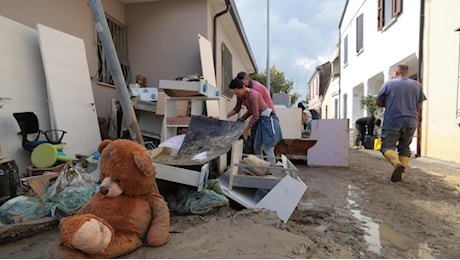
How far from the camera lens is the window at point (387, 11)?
854cm

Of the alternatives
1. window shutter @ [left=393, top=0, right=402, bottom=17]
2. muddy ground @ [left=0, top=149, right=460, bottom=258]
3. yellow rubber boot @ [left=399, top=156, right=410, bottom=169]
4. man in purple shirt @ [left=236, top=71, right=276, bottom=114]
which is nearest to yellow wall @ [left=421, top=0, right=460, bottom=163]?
window shutter @ [left=393, top=0, right=402, bottom=17]

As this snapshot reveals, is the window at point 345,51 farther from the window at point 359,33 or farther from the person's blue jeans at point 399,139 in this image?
the person's blue jeans at point 399,139

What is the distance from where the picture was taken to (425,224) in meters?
2.47

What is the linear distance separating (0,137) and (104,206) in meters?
2.84

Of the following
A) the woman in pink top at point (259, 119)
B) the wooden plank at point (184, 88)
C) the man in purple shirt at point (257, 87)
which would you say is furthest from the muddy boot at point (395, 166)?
the wooden plank at point (184, 88)

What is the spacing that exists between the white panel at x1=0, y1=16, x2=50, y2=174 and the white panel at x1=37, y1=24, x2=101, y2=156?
18 centimetres

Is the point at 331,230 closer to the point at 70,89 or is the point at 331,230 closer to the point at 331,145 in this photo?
the point at 331,145

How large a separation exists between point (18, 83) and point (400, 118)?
18.5 feet

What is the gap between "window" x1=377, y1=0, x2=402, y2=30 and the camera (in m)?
8.54

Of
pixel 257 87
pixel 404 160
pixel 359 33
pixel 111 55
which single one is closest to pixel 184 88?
pixel 257 87

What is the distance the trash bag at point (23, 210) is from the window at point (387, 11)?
1019 cm

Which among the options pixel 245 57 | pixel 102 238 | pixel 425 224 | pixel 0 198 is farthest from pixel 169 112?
pixel 245 57

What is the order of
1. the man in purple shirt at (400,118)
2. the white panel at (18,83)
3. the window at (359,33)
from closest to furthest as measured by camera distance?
the white panel at (18,83), the man in purple shirt at (400,118), the window at (359,33)

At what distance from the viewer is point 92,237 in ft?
4.42
